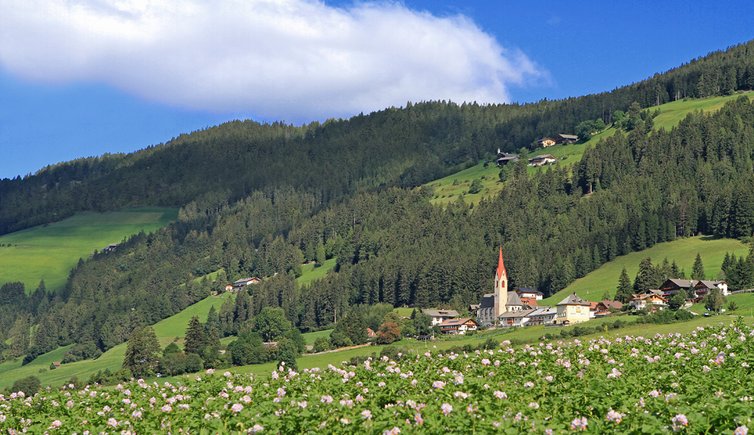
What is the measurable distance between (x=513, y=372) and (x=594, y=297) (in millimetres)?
125599

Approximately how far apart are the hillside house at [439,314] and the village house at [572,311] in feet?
87.1

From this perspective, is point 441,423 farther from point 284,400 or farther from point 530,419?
point 284,400

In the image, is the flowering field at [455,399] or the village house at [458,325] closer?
the flowering field at [455,399]

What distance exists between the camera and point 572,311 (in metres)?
132

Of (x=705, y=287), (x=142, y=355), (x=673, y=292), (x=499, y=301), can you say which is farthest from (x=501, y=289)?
(x=142, y=355)

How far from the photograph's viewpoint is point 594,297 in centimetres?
14738

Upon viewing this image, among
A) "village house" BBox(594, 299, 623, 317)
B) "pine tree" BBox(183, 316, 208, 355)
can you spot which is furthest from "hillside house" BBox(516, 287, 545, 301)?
"pine tree" BBox(183, 316, 208, 355)

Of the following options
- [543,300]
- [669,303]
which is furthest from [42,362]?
[669,303]

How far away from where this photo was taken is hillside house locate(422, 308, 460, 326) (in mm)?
157512

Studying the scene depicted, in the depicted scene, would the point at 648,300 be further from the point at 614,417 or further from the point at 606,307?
the point at 614,417

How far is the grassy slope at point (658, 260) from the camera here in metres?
153

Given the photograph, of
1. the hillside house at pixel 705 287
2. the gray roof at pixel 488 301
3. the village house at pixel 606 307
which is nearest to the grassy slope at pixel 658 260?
the gray roof at pixel 488 301

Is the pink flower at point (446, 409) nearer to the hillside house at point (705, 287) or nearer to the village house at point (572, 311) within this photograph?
the village house at point (572, 311)

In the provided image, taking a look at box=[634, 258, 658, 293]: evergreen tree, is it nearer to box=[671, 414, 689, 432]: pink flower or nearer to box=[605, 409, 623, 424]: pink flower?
box=[605, 409, 623, 424]: pink flower
